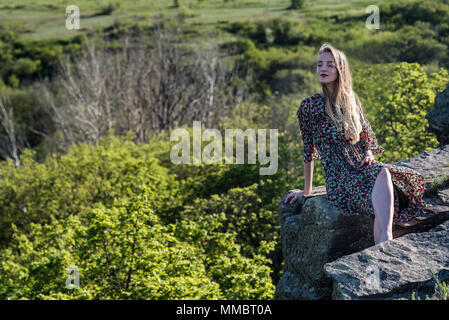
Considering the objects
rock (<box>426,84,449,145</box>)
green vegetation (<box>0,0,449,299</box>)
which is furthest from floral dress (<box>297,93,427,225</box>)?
green vegetation (<box>0,0,449,299</box>)

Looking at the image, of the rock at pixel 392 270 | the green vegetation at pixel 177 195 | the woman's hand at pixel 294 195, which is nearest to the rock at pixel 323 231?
the woman's hand at pixel 294 195

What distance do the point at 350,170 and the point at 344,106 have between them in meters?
0.75

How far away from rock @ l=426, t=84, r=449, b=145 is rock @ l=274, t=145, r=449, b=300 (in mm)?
1217

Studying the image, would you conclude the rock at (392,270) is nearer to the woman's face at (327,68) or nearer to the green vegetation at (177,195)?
the woman's face at (327,68)

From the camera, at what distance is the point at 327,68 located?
5.55m

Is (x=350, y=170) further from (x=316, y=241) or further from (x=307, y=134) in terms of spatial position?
(x=316, y=241)

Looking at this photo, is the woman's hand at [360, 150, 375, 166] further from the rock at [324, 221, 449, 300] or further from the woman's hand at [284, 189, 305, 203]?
the rock at [324, 221, 449, 300]

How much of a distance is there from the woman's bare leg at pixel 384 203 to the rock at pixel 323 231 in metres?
0.39

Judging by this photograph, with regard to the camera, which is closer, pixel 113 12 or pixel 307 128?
pixel 307 128

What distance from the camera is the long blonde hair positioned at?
220 inches

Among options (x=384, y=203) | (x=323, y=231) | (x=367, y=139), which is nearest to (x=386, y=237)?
(x=384, y=203)

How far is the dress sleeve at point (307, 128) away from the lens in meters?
5.89
